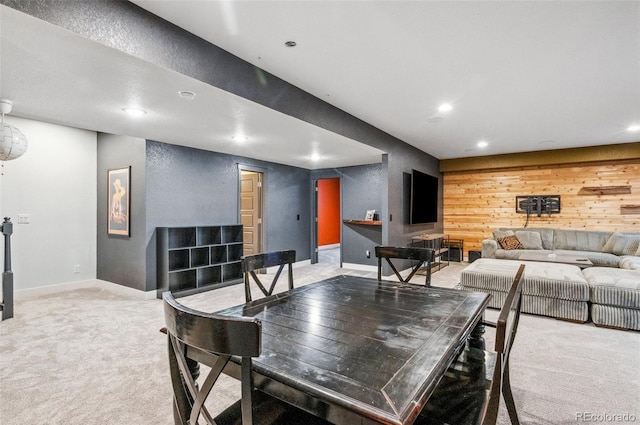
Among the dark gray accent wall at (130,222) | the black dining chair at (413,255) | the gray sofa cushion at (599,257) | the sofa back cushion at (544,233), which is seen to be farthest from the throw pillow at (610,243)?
the dark gray accent wall at (130,222)

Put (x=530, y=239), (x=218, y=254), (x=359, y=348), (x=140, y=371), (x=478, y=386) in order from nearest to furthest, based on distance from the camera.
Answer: (x=359, y=348)
(x=478, y=386)
(x=140, y=371)
(x=218, y=254)
(x=530, y=239)

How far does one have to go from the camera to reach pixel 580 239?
20.0 ft

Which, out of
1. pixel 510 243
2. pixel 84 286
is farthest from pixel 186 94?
pixel 510 243

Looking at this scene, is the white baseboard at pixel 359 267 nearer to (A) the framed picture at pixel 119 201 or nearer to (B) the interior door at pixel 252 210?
(B) the interior door at pixel 252 210

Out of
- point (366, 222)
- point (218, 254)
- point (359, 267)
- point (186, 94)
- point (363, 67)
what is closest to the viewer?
point (186, 94)

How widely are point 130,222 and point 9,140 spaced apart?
6.10 feet

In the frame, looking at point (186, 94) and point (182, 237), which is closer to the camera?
point (186, 94)

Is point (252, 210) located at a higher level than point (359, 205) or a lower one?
lower

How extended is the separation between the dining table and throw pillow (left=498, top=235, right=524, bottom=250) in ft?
16.1

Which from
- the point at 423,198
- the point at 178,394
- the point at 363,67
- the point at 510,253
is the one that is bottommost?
the point at 510,253

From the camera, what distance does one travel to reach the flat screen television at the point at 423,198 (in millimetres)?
6184

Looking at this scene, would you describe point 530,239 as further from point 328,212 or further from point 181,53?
point 181,53

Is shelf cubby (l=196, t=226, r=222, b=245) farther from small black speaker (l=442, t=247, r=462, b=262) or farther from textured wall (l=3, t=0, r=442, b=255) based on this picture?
small black speaker (l=442, t=247, r=462, b=262)

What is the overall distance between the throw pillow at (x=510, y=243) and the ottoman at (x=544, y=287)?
2002 mm
